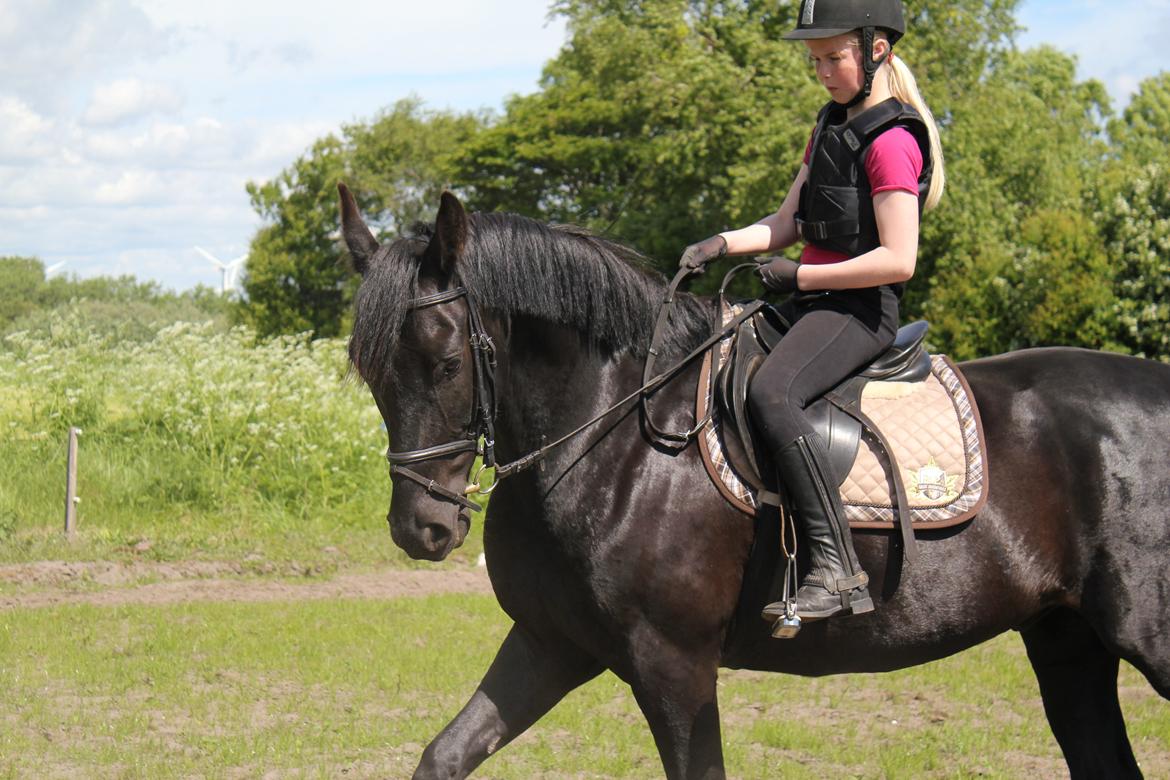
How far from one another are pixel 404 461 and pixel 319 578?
298 inches

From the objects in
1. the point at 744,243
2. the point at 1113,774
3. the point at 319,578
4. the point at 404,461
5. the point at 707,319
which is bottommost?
the point at 319,578

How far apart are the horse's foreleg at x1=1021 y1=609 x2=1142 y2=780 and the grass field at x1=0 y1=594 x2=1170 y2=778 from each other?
138cm

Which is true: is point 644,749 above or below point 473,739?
below

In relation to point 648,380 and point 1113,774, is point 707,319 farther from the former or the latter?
point 1113,774

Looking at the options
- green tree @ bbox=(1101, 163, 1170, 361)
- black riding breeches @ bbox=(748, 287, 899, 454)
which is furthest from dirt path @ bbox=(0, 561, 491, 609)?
green tree @ bbox=(1101, 163, 1170, 361)

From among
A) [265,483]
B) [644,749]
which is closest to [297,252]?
[265,483]

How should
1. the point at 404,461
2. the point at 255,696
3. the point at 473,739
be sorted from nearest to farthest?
the point at 404,461
the point at 473,739
the point at 255,696

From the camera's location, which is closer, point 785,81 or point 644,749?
point 644,749

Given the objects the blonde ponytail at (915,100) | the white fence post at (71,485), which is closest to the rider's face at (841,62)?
the blonde ponytail at (915,100)

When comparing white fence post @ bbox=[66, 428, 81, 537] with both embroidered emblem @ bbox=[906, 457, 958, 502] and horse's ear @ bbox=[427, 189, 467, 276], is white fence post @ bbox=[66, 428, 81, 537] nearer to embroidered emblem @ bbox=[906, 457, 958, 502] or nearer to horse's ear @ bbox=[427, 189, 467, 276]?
horse's ear @ bbox=[427, 189, 467, 276]

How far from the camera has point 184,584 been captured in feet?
33.8

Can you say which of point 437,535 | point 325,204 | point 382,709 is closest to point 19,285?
point 325,204

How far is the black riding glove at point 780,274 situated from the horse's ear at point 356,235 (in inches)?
49.7

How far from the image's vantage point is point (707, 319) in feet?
13.7
